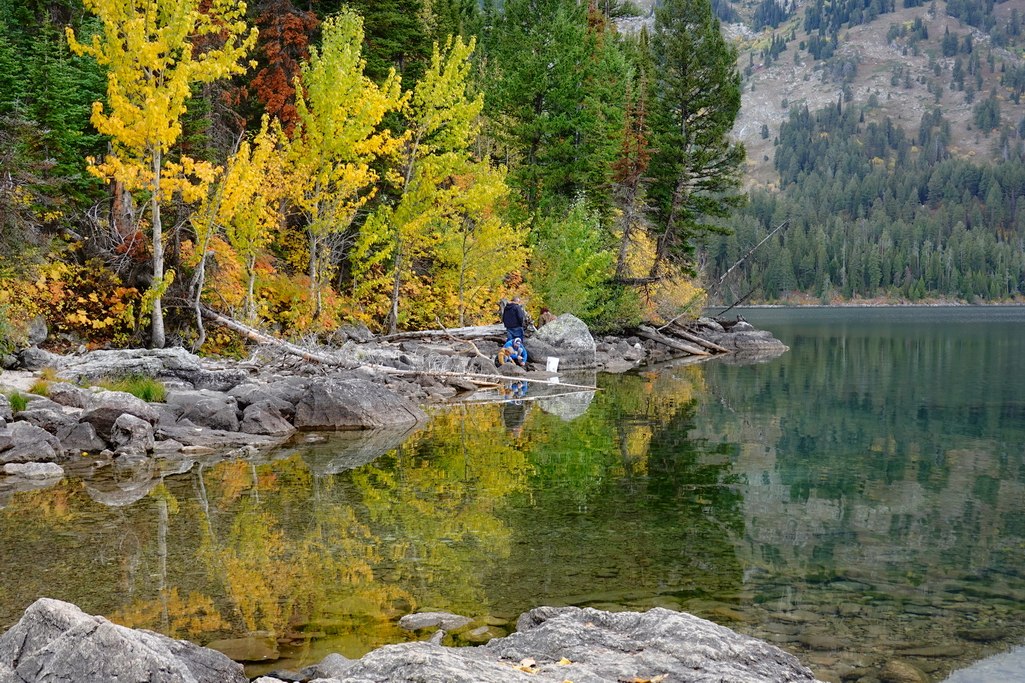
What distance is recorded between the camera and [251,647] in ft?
24.6

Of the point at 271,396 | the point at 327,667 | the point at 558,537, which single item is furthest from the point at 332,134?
the point at 327,667

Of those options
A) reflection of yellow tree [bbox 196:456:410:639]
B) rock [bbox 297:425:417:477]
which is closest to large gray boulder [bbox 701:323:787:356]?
rock [bbox 297:425:417:477]

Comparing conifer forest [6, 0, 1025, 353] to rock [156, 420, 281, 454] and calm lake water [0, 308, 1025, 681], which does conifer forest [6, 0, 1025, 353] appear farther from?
calm lake water [0, 308, 1025, 681]

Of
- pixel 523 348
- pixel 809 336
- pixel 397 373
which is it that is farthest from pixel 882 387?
pixel 809 336

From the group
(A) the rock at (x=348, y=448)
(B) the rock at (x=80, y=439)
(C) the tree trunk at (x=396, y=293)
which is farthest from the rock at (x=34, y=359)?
(C) the tree trunk at (x=396, y=293)

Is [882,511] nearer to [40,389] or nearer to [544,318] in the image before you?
[40,389]

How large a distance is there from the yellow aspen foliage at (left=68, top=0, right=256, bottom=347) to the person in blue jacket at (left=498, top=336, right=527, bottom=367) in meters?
13.8

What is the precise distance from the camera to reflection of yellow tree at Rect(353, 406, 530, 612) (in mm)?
9414

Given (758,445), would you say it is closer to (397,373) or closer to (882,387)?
(397,373)

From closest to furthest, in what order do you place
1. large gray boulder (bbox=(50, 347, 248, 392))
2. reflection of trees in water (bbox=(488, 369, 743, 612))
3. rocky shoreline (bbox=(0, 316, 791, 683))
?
rocky shoreline (bbox=(0, 316, 791, 683)), reflection of trees in water (bbox=(488, 369, 743, 612)), large gray boulder (bbox=(50, 347, 248, 392))

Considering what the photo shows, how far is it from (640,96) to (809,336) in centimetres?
3074

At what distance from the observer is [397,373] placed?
26609 millimetres

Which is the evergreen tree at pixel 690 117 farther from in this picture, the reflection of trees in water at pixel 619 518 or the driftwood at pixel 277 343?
the reflection of trees in water at pixel 619 518

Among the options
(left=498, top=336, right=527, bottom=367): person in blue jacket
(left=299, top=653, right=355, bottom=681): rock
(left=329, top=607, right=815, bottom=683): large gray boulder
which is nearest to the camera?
(left=329, top=607, right=815, bottom=683): large gray boulder
